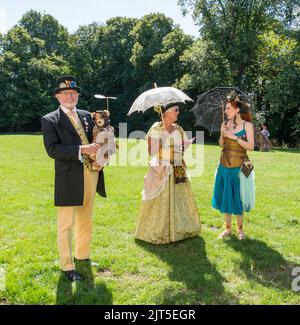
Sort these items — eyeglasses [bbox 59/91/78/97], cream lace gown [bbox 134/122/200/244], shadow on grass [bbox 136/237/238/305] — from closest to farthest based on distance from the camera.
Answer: shadow on grass [bbox 136/237/238/305], eyeglasses [bbox 59/91/78/97], cream lace gown [bbox 134/122/200/244]

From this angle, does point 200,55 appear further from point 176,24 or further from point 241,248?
point 241,248

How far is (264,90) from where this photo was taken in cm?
3209

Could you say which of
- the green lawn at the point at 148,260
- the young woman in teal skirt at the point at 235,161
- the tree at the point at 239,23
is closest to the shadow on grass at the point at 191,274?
the green lawn at the point at 148,260

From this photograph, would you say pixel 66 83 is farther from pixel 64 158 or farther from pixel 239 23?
pixel 239 23

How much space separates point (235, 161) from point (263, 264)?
1633 millimetres

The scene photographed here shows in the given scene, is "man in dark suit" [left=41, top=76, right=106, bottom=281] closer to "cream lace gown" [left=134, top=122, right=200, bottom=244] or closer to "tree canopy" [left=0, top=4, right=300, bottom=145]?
"cream lace gown" [left=134, top=122, right=200, bottom=244]

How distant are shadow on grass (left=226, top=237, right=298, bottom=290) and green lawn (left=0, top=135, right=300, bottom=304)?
0.01m

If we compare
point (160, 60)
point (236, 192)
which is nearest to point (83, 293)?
point (236, 192)

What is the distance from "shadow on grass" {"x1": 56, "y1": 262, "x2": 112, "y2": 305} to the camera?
164 inches

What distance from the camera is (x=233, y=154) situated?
6.01m

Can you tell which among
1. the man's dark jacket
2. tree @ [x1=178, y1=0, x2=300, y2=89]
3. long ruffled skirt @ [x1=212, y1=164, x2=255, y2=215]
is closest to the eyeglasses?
the man's dark jacket

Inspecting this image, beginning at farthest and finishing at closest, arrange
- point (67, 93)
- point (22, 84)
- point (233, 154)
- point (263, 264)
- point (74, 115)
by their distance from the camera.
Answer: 1. point (22, 84)
2. point (233, 154)
3. point (263, 264)
4. point (74, 115)
5. point (67, 93)

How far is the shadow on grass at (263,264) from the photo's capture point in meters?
4.75

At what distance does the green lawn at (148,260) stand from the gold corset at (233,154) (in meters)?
1.23
